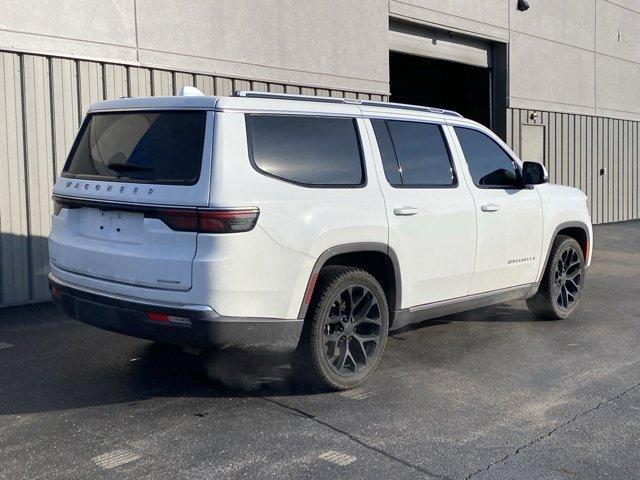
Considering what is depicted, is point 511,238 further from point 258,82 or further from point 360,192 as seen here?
point 258,82

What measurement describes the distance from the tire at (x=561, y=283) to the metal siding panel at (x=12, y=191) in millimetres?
5171

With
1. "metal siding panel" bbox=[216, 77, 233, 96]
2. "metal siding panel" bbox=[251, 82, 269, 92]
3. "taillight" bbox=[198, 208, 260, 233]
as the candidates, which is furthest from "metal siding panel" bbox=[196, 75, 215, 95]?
"taillight" bbox=[198, 208, 260, 233]

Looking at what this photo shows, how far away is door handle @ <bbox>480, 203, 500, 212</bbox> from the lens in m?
6.68

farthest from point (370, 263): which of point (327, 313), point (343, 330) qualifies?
point (327, 313)

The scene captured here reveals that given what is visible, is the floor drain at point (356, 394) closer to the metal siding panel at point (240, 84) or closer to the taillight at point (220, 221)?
the taillight at point (220, 221)

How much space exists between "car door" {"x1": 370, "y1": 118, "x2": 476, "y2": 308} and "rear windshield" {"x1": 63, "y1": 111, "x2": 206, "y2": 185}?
1.49 meters

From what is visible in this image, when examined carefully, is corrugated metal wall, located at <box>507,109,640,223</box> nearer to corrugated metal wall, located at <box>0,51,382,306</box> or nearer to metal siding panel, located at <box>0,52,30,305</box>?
corrugated metal wall, located at <box>0,51,382,306</box>

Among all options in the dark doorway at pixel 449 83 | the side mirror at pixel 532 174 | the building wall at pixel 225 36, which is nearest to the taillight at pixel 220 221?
the side mirror at pixel 532 174

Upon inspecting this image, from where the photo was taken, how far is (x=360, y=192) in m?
5.68

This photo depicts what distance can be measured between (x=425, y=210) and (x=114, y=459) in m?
2.91

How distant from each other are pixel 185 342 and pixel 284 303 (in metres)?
0.65

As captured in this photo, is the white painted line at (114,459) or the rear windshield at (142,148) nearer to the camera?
the white painted line at (114,459)

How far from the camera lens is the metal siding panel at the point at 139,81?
930 cm

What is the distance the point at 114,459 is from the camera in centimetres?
441
